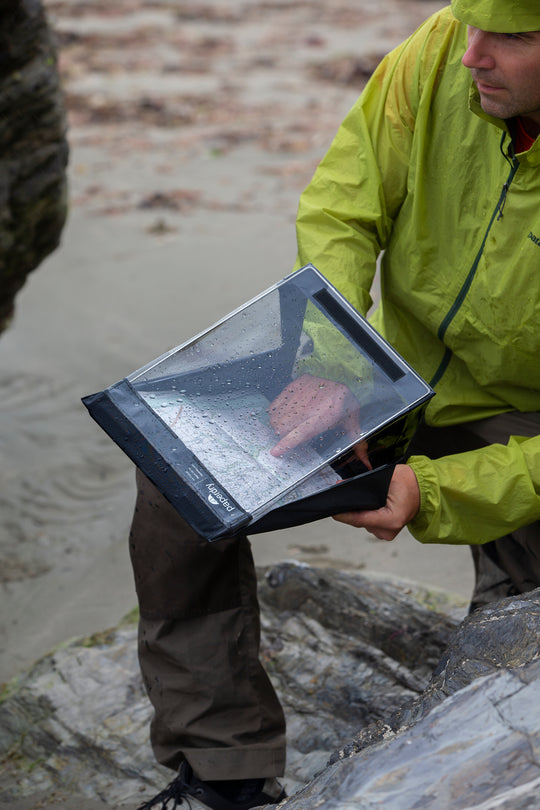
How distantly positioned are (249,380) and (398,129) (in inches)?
30.3

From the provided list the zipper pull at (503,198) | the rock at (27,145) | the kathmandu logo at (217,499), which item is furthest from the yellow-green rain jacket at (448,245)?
the rock at (27,145)

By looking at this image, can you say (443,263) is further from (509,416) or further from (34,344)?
(34,344)

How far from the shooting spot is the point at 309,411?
1.83m

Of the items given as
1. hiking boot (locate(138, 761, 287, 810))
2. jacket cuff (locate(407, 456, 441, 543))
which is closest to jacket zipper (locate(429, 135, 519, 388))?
jacket cuff (locate(407, 456, 441, 543))

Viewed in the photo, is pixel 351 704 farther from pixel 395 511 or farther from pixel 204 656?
pixel 395 511

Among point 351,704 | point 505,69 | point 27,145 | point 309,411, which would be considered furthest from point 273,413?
point 27,145

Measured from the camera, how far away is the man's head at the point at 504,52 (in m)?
1.83

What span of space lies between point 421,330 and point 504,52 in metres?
0.71

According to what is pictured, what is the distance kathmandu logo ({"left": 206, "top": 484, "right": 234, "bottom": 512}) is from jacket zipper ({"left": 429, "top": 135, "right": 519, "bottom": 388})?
0.80m

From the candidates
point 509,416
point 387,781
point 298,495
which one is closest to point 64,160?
point 509,416

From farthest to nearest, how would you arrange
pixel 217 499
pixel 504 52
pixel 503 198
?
pixel 503 198
pixel 504 52
pixel 217 499

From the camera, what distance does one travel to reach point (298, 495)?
1705 millimetres

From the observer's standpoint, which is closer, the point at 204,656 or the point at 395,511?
the point at 395,511

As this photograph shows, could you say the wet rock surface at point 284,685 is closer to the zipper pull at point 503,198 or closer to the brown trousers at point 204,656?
the brown trousers at point 204,656
